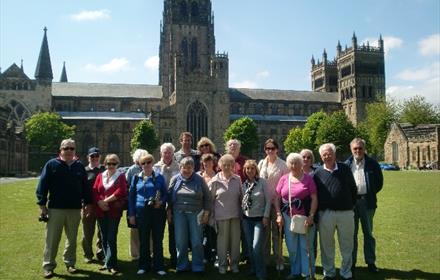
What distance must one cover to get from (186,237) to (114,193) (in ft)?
5.77

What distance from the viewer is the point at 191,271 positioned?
9.09 metres

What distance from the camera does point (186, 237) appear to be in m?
9.04

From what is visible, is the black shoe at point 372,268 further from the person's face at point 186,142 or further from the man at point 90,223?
the man at point 90,223

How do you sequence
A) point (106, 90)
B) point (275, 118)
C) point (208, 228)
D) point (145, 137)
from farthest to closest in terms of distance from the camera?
point (275, 118)
point (106, 90)
point (145, 137)
point (208, 228)

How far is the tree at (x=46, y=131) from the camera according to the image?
63750mm

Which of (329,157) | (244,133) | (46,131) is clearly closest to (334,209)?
(329,157)

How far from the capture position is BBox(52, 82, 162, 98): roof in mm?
78062

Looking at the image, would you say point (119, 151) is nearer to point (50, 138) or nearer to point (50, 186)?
point (50, 138)

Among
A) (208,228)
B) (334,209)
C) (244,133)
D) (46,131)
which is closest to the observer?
(334,209)

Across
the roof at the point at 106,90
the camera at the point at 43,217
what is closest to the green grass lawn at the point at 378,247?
the camera at the point at 43,217

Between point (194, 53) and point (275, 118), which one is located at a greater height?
point (194, 53)

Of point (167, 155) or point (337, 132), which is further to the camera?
point (337, 132)

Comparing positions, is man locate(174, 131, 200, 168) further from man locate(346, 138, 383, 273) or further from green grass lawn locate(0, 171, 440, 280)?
man locate(346, 138, 383, 273)

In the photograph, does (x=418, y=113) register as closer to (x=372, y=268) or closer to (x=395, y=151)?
(x=395, y=151)
